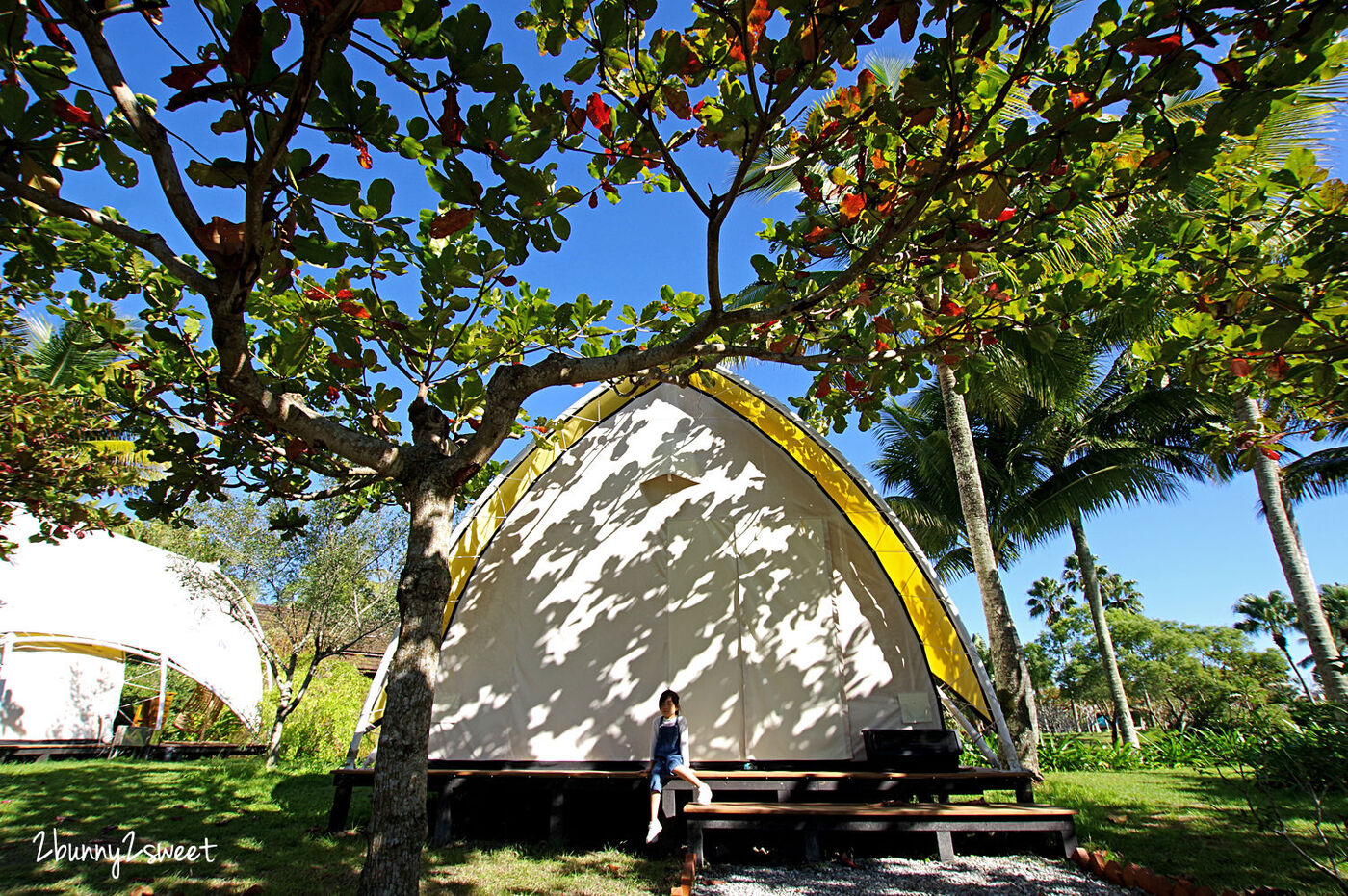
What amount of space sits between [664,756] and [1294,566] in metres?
9.22

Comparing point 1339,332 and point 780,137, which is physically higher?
point 780,137

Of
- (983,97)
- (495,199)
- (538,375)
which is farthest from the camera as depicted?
(538,375)

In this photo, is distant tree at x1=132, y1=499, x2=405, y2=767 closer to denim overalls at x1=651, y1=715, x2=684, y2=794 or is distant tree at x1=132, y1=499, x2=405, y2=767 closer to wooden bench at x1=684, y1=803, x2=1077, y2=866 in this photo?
denim overalls at x1=651, y1=715, x2=684, y2=794

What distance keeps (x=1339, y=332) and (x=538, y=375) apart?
12.6 ft

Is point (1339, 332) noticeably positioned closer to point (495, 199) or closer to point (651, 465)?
point (495, 199)

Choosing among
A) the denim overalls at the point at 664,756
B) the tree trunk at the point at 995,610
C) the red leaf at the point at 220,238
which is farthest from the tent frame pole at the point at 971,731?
the red leaf at the point at 220,238

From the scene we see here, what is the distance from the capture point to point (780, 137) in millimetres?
3076

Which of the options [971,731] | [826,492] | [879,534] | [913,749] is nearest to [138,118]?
[826,492]

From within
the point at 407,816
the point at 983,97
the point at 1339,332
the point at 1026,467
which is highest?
the point at 1026,467

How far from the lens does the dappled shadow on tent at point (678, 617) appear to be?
5.71m

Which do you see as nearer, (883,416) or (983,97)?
(983,97)

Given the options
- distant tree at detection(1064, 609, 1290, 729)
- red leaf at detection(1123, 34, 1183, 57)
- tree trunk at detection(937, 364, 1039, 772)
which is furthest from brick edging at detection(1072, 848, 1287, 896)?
distant tree at detection(1064, 609, 1290, 729)

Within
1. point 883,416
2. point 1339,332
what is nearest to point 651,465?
point 1339,332

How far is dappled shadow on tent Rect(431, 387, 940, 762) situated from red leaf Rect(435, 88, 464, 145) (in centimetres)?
464
